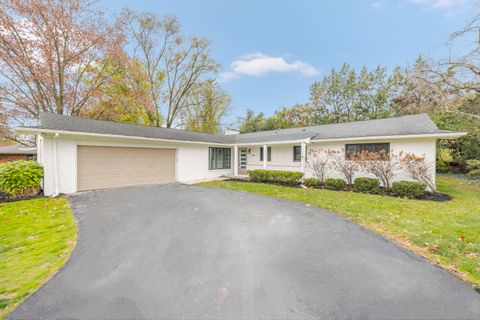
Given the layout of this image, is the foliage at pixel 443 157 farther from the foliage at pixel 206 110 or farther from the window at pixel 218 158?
the foliage at pixel 206 110

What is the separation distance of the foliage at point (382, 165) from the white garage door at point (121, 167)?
34.8ft

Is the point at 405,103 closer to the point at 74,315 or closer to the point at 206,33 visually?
the point at 206,33

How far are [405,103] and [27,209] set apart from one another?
2818 cm

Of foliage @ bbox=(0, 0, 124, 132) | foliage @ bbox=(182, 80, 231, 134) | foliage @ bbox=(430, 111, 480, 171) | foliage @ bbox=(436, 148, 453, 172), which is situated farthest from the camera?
foliage @ bbox=(182, 80, 231, 134)

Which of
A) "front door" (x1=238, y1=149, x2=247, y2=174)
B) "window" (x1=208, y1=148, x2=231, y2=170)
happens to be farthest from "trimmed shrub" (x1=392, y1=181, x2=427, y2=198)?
"window" (x1=208, y1=148, x2=231, y2=170)

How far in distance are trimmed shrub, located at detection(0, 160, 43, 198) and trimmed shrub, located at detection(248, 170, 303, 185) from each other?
33.3 ft

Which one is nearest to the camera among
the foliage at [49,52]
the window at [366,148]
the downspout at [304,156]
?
the window at [366,148]

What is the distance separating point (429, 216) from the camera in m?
5.50

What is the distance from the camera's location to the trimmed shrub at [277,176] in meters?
11.2

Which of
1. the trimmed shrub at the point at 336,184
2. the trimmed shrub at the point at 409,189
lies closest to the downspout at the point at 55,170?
the trimmed shrub at the point at 336,184

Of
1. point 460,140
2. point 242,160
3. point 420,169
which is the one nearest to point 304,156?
point 420,169

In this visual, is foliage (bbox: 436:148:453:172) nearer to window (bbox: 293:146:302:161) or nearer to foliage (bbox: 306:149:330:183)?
foliage (bbox: 306:149:330:183)

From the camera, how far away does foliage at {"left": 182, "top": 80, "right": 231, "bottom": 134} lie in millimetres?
Result: 24756

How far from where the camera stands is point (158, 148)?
1153cm
